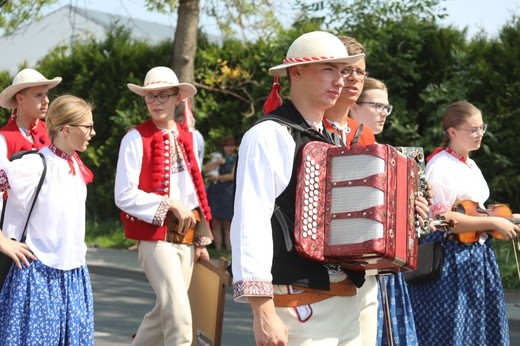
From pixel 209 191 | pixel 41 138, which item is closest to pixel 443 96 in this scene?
pixel 209 191

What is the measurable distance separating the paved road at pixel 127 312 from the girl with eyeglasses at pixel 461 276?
2.82 meters

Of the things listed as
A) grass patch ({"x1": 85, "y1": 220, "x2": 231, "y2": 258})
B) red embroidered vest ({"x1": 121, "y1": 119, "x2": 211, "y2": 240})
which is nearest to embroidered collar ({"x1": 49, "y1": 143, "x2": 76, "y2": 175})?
red embroidered vest ({"x1": 121, "y1": 119, "x2": 211, "y2": 240})

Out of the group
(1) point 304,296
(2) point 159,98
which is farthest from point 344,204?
(2) point 159,98

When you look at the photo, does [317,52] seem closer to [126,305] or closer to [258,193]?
[258,193]

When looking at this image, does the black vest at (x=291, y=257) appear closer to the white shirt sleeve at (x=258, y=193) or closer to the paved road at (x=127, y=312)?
the white shirt sleeve at (x=258, y=193)

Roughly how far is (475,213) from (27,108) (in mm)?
2766

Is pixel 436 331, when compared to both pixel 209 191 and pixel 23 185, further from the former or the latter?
Answer: pixel 209 191

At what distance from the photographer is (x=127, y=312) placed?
37.1 feet

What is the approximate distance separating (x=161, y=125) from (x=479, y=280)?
7.33 ft

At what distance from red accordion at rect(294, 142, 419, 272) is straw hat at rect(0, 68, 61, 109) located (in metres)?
3.29

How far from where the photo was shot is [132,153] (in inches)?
296

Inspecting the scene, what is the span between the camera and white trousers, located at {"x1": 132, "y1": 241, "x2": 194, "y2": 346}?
735cm

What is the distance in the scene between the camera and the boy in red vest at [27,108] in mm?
7301

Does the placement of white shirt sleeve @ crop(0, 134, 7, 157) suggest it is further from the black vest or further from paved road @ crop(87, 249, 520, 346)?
the black vest
